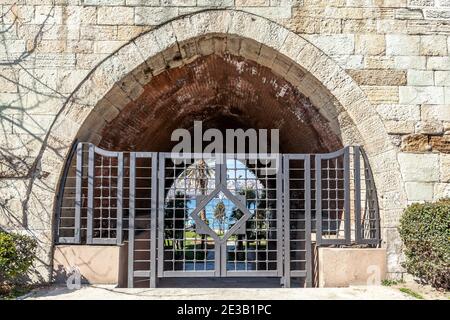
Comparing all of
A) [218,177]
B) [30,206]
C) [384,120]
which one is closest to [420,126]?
[384,120]

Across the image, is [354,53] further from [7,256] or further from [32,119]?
[7,256]

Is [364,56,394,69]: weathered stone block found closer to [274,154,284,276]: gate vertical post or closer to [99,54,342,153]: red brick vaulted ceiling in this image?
[99,54,342,153]: red brick vaulted ceiling

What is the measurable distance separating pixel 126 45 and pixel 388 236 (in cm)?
359

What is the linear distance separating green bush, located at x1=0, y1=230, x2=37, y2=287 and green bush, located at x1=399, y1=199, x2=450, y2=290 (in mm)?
3835

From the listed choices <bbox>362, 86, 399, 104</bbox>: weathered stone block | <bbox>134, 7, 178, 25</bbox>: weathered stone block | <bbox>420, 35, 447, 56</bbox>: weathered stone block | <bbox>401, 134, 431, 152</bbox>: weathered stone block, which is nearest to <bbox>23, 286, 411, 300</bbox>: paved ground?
<bbox>401, 134, 431, 152</bbox>: weathered stone block

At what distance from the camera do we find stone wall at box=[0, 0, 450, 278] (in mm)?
4699

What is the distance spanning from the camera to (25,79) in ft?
15.7

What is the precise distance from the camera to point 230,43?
507cm

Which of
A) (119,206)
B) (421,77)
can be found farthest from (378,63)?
(119,206)

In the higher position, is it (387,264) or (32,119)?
(32,119)

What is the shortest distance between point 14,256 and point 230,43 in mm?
3233

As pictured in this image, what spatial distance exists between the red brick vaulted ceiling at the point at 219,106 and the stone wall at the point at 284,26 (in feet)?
2.44

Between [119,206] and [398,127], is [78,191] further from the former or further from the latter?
[398,127]

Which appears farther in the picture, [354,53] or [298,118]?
[298,118]
